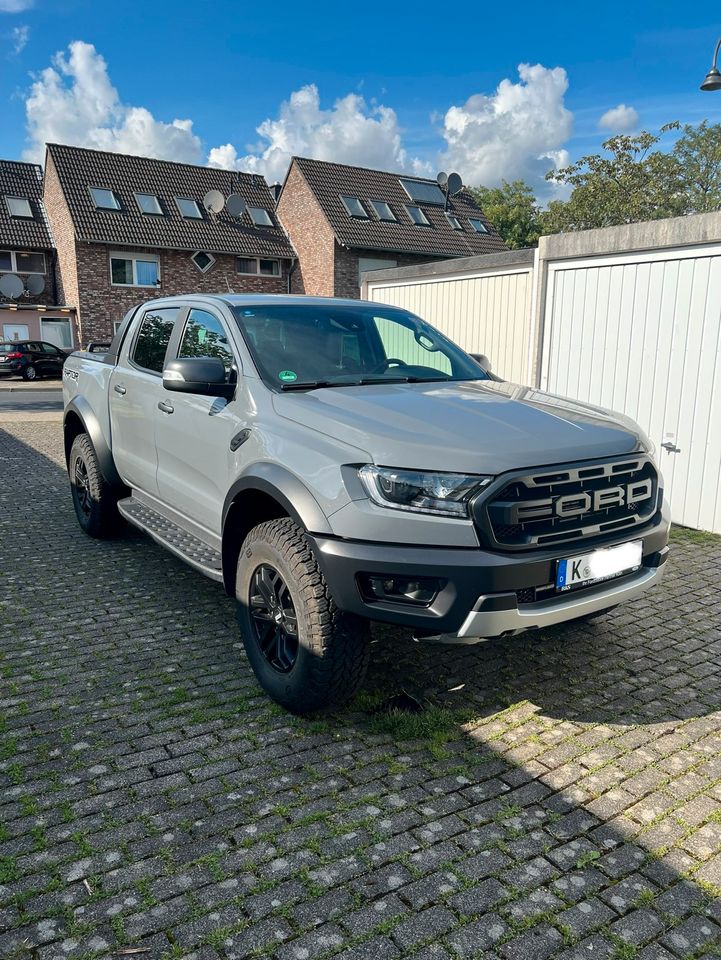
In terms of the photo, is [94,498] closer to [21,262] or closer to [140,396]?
[140,396]

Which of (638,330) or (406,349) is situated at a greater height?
(638,330)

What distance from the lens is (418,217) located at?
3347 cm

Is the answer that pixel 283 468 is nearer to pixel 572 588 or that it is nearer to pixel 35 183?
pixel 572 588

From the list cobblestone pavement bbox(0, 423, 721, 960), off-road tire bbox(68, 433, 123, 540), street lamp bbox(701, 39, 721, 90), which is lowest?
cobblestone pavement bbox(0, 423, 721, 960)

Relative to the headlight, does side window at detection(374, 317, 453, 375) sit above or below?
above

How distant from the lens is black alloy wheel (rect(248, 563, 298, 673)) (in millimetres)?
3348

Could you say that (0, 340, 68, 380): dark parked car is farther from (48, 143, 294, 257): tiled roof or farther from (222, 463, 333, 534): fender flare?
(222, 463, 333, 534): fender flare

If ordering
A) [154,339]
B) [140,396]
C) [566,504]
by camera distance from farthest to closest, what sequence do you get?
[154,339] → [140,396] → [566,504]

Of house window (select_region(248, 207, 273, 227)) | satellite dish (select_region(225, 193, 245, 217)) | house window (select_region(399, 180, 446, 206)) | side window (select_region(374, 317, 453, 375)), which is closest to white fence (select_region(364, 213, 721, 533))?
side window (select_region(374, 317, 453, 375))

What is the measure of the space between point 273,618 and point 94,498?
10.2ft

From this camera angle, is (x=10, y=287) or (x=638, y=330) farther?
(x=10, y=287)

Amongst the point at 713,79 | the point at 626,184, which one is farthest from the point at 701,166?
the point at 713,79

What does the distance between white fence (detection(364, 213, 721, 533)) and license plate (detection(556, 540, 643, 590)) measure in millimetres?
3956

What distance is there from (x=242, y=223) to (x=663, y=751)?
33.0m
